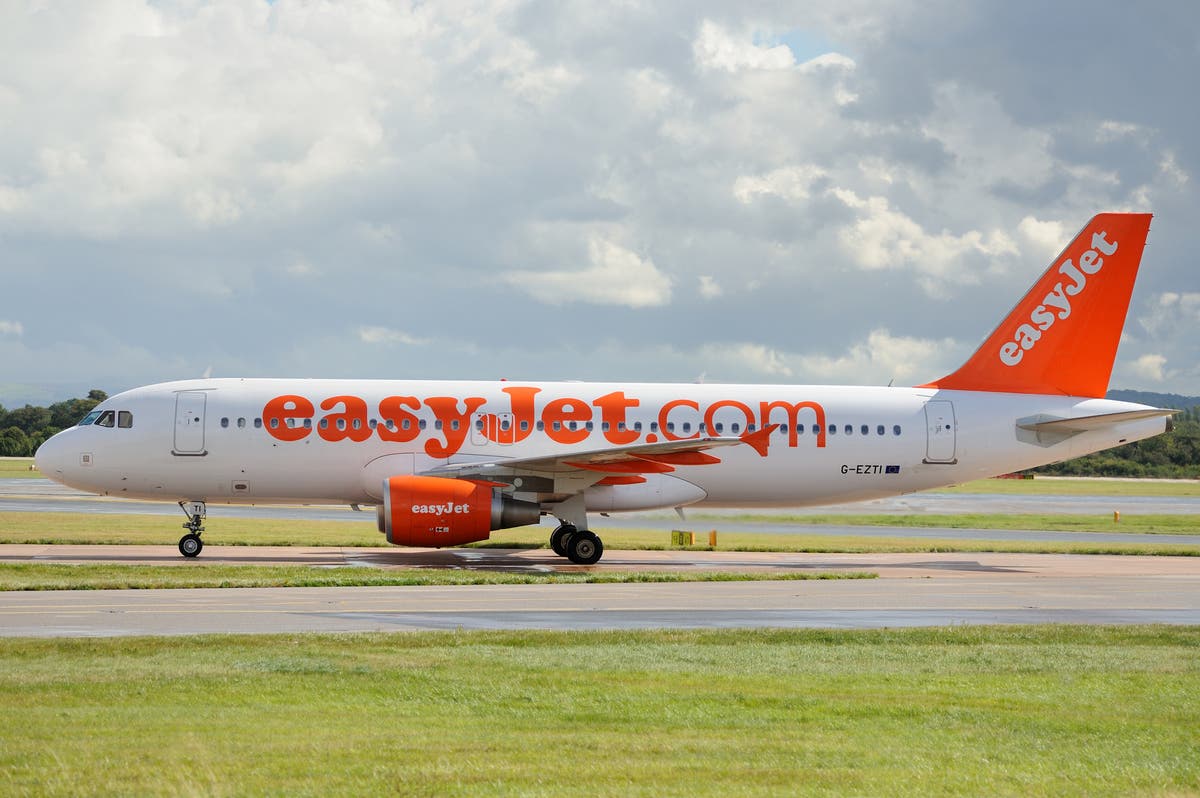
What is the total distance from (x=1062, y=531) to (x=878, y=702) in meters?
34.8

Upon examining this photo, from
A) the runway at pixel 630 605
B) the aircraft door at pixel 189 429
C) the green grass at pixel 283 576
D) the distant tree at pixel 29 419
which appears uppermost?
the distant tree at pixel 29 419

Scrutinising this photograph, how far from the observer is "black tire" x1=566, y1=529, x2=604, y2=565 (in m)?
28.9

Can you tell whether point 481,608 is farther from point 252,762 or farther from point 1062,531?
point 1062,531

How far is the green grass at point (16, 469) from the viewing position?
7311 centimetres

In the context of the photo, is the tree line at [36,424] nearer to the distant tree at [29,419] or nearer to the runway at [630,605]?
the distant tree at [29,419]

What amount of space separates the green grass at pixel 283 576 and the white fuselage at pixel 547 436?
430cm

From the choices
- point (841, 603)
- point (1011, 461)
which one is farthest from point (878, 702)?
point (1011, 461)

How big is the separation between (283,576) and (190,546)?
253 inches

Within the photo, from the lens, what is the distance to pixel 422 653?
14320 mm

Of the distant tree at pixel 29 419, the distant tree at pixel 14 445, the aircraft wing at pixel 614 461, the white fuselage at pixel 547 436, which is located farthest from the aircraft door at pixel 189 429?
the distant tree at pixel 29 419

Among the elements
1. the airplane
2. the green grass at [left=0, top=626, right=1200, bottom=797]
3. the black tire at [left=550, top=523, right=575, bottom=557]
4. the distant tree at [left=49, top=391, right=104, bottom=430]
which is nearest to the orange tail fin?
the airplane

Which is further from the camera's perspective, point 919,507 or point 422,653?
point 919,507

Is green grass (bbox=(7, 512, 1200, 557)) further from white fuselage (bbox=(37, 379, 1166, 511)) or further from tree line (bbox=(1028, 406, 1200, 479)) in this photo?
tree line (bbox=(1028, 406, 1200, 479))

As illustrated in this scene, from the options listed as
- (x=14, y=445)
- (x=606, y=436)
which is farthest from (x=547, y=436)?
(x=14, y=445)
